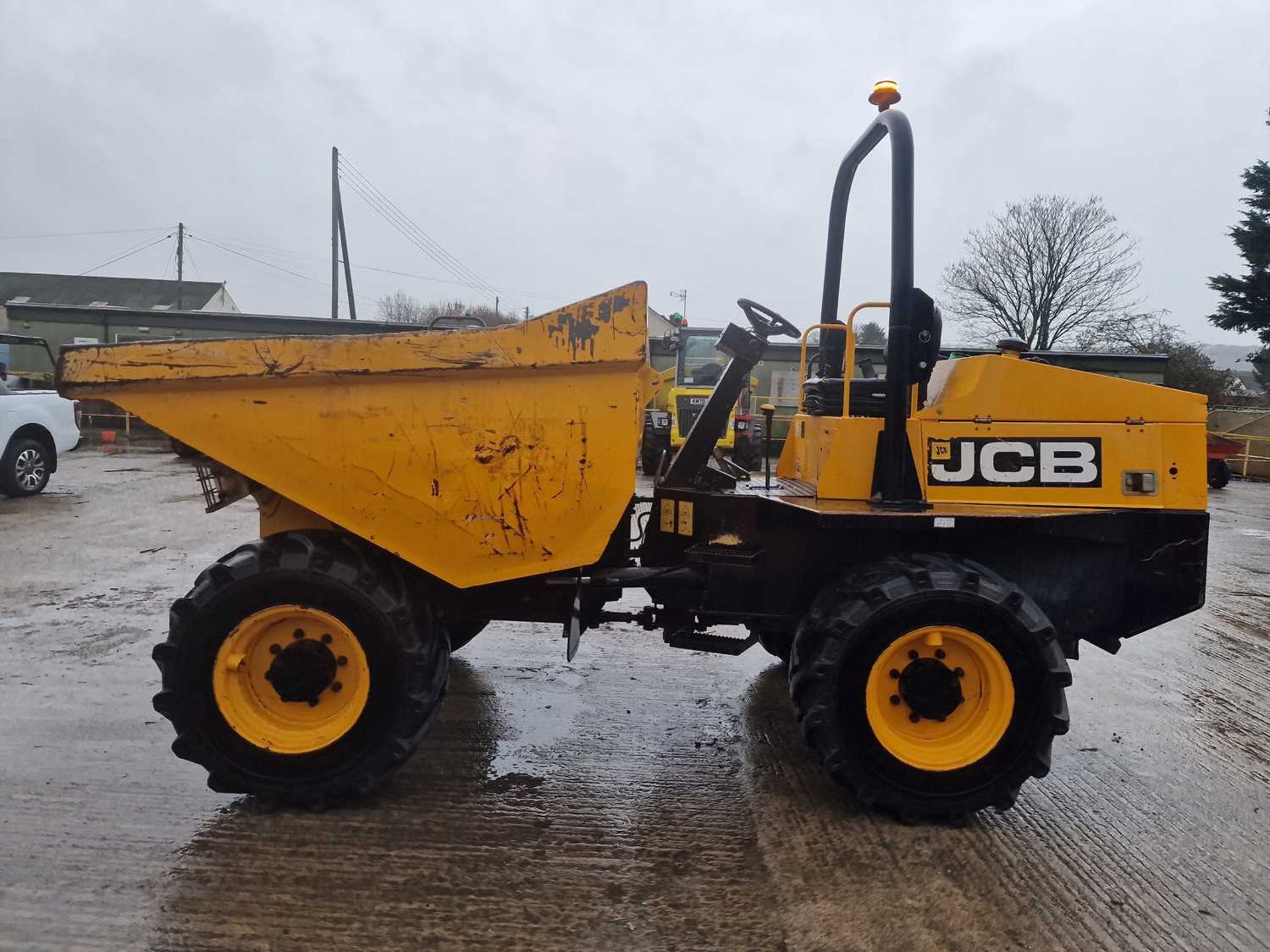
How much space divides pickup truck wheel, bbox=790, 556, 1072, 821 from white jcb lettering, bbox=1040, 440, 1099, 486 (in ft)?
1.60

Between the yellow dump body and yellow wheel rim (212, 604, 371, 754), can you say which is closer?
the yellow dump body

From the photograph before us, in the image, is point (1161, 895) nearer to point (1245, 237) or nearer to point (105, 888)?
point (105, 888)

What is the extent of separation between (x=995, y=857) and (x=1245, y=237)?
32.5 meters

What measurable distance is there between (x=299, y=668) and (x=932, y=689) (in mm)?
2419

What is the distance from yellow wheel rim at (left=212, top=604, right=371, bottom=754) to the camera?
3.04 m

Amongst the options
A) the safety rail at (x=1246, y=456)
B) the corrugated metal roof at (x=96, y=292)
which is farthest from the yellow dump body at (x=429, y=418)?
the corrugated metal roof at (x=96, y=292)

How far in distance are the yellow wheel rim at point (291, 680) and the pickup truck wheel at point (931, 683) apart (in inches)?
67.8

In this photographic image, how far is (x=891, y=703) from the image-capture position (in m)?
3.17

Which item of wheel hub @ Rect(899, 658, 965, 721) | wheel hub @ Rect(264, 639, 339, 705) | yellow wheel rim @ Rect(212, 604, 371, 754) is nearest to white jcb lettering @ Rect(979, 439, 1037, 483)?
wheel hub @ Rect(899, 658, 965, 721)

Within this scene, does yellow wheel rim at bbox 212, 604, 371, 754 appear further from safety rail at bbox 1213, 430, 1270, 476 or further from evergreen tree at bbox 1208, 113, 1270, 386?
evergreen tree at bbox 1208, 113, 1270, 386

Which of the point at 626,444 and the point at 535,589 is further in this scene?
the point at 535,589

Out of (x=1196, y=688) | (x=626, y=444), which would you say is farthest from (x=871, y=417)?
(x=1196, y=688)

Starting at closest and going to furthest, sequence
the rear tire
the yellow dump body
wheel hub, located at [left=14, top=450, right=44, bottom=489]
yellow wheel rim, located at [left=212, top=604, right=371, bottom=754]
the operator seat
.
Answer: the yellow dump body
yellow wheel rim, located at [left=212, top=604, right=371, bottom=754]
the operator seat
wheel hub, located at [left=14, top=450, right=44, bottom=489]
the rear tire

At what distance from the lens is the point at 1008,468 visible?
325 cm
